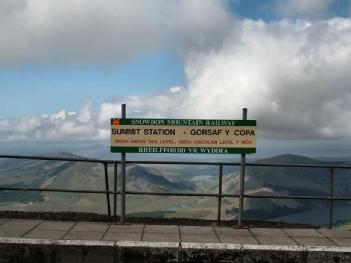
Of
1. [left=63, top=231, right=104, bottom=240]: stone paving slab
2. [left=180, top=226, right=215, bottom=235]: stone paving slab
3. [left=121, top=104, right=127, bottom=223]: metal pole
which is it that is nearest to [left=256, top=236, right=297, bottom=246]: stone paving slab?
[left=180, top=226, right=215, bottom=235]: stone paving slab

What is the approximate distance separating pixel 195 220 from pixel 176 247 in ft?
9.67

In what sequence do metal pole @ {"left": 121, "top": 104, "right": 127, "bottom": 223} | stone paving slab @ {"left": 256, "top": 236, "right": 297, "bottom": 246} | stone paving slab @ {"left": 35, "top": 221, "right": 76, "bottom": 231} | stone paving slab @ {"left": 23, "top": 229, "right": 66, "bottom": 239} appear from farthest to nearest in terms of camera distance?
metal pole @ {"left": 121, "top": 104, "right": 127, "bottom": 223}, stone paving slab @ {"left": 35, "top": 221, "right": 76, "bottom": 231}, stone paving slab @ {"left": 256, "top": 236, "right": 297, "bottom": 246}, stone paving slab @ {"left": 23, "top": 229, "right": 66, "bottom": 239}

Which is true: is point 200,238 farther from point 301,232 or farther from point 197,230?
point 301,232

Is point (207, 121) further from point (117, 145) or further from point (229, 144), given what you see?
point (117, 145)

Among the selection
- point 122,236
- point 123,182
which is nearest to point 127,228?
point 122,236

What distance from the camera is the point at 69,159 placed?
10.0m

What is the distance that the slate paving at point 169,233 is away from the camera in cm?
847

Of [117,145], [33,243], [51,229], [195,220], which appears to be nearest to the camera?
[33,243]

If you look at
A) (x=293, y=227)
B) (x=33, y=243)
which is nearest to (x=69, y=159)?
(x=33, y=243)

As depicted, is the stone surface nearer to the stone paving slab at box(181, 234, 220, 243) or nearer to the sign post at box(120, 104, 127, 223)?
the stone paving slab at box(181, 234, 220, 243)

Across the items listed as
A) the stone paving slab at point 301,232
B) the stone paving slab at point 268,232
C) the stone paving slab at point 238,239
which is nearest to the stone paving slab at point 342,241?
the stone paving slab at point 301,232

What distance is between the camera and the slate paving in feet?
27.8

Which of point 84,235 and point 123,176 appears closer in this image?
point 84,235

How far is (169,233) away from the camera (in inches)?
354
